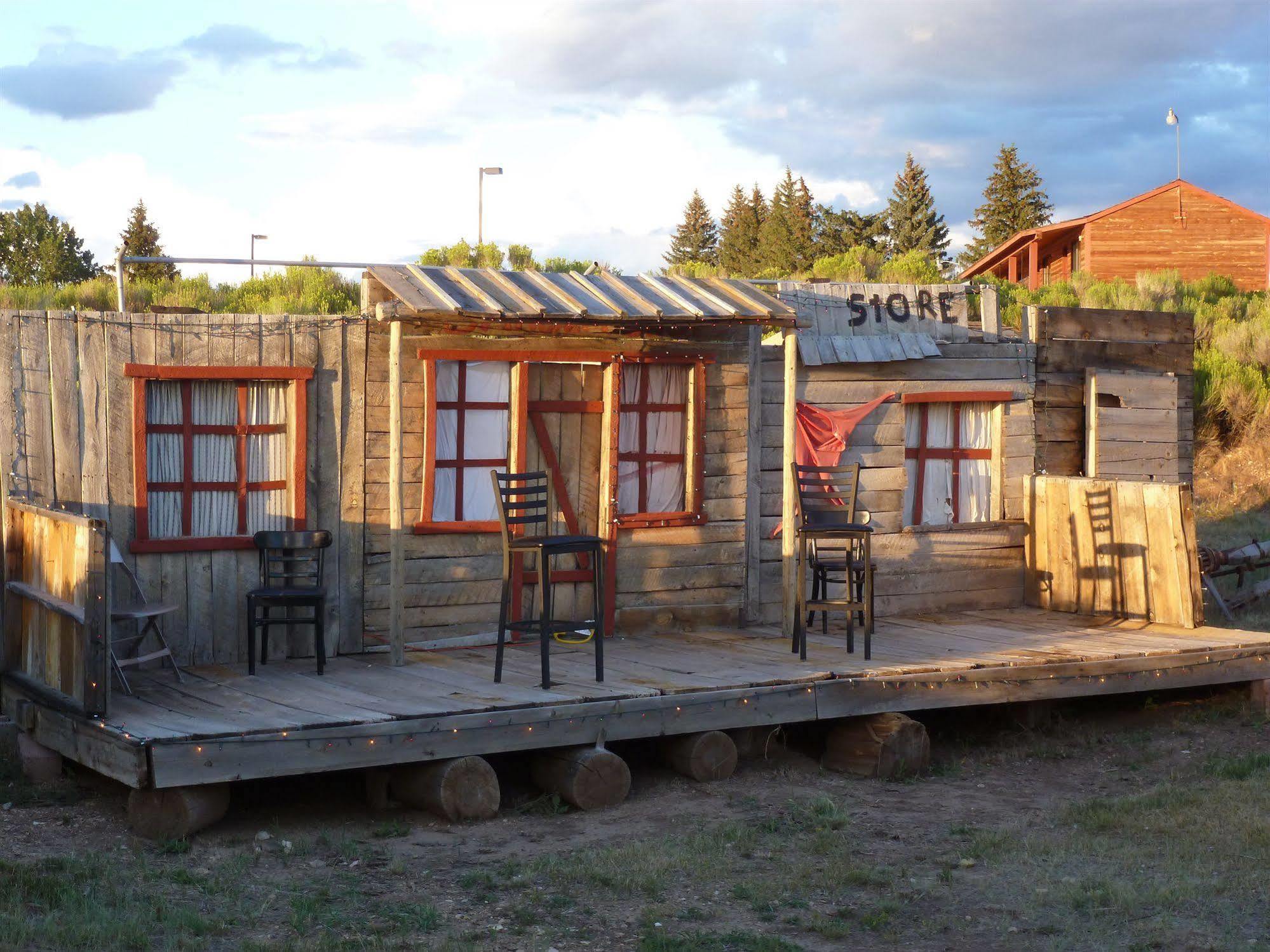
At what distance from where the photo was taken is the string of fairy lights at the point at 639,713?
6773 millimetres

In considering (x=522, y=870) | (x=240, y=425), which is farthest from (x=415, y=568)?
(x=522, y=870)

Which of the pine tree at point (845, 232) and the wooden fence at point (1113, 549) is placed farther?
the pine tree at point (845, 232)

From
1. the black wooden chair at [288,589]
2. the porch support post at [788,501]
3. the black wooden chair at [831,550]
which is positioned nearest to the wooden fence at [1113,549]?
the black wooden chair at [831,550]

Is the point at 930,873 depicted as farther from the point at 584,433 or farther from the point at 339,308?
the point at 339,308

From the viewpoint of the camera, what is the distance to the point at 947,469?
37.8ft

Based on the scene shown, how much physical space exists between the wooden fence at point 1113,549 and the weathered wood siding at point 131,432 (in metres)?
5.66

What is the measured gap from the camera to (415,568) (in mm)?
9234

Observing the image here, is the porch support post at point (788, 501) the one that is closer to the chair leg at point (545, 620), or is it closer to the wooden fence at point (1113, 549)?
the chair leg at point (545, 620)

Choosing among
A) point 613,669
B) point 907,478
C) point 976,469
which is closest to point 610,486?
point 613,669

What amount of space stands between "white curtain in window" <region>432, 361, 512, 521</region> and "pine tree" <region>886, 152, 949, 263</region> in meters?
48.4

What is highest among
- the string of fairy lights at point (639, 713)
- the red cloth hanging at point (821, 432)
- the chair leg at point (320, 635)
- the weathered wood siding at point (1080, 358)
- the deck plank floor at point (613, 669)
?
the weathered wood siding at point (1080, 358)

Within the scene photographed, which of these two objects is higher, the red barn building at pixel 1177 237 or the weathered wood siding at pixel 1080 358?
the red barn building at pixel 1177 237

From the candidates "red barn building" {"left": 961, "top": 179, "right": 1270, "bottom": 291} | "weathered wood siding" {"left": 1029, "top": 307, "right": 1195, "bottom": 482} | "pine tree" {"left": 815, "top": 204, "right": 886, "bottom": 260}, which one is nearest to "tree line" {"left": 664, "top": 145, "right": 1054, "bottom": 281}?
"pine tree" {"left": 815, "top": 204, "right": 886, "bottom": 260}

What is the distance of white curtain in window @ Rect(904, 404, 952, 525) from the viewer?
11.4 m
